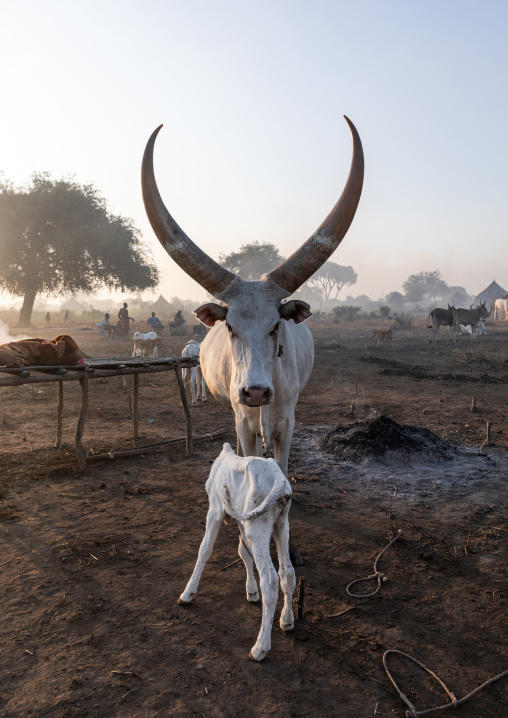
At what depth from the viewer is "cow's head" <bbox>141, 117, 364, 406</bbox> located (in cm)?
377

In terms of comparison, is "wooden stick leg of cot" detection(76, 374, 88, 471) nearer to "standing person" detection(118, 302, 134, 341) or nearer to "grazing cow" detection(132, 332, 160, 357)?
"grazing cow" detection(132, 332, 160, 357)

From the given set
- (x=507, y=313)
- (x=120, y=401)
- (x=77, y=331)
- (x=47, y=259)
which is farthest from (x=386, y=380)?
(x=507, y=313)

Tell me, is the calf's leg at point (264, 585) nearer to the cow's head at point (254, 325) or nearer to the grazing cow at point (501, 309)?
the cow's head at point (254, 325)

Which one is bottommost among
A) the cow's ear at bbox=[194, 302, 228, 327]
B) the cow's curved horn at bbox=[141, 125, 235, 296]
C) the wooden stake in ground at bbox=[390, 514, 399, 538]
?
the wooden stake in ground at bbox=[390, 514, 399, 538]

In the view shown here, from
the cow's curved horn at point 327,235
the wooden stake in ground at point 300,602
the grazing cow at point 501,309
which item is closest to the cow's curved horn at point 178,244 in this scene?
the cow's curved horn at point 327,235

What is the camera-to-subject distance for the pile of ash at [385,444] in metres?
7.02

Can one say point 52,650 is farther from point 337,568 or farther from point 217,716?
point 337,568

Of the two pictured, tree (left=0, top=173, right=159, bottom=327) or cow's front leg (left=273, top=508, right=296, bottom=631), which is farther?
tree (left=0, top=173, right=159, bottom=327)

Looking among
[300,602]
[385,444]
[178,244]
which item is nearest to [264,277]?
[178,244]

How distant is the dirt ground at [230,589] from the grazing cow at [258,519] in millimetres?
179

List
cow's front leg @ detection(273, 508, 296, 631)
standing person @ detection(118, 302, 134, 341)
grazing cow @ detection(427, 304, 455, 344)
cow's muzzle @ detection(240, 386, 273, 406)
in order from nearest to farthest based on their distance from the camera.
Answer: cow's front leg @ detection(273, 508, 296, 631), cow's muzzle @ detection(240, 386, 273, 406), standing person @ detection(118, 302, 134, 341), grazing cow @ detection(427, 304, 455, 344)

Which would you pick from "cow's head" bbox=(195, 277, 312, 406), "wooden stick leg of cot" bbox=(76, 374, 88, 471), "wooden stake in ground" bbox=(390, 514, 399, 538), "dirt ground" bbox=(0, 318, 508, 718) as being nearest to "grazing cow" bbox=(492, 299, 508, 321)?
"dirt ground" bbox=(0, 318, 508, 718)

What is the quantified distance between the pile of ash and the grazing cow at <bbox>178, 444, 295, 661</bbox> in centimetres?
380

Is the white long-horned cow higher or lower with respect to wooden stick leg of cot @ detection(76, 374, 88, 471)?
higher
